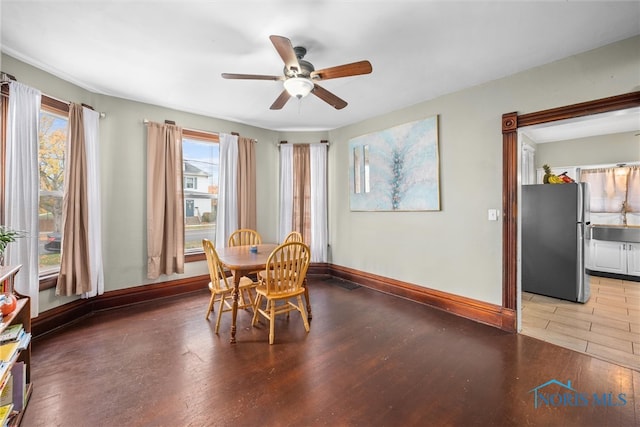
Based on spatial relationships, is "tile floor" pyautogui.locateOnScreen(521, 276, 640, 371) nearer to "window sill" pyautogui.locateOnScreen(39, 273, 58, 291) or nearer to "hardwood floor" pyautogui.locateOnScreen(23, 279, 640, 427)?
"hardwood floor" pyautogui.locateOnScreen(23, 279, 640, 427)

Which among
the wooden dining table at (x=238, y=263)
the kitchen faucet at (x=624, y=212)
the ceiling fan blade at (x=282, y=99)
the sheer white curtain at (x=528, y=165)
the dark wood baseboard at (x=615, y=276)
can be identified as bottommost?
the dark wood baseboard at (x=615, y=276)

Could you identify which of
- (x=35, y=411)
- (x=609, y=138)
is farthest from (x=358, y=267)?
(x=609, y=138)

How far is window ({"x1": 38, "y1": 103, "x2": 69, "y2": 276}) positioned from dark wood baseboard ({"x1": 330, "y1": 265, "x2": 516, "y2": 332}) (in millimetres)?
3742

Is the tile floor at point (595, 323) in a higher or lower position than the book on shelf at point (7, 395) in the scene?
lower

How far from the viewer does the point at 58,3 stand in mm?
1762

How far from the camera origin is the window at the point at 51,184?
2.75 meters

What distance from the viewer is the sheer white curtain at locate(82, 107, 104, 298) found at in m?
2.96

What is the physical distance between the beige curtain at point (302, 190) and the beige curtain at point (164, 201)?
71.0 inches

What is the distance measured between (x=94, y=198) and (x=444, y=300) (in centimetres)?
423

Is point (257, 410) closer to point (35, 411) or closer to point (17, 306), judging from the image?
point (35, 411)

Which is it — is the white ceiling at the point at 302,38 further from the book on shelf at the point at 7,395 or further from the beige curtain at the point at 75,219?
the book on shelf at the point at 7,395

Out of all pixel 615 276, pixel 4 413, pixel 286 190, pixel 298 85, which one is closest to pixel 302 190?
pixel 286 190

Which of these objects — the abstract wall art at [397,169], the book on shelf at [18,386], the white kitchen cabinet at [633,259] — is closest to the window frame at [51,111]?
the book on shelf at [18,386]

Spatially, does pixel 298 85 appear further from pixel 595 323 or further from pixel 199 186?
pixel 595 323
